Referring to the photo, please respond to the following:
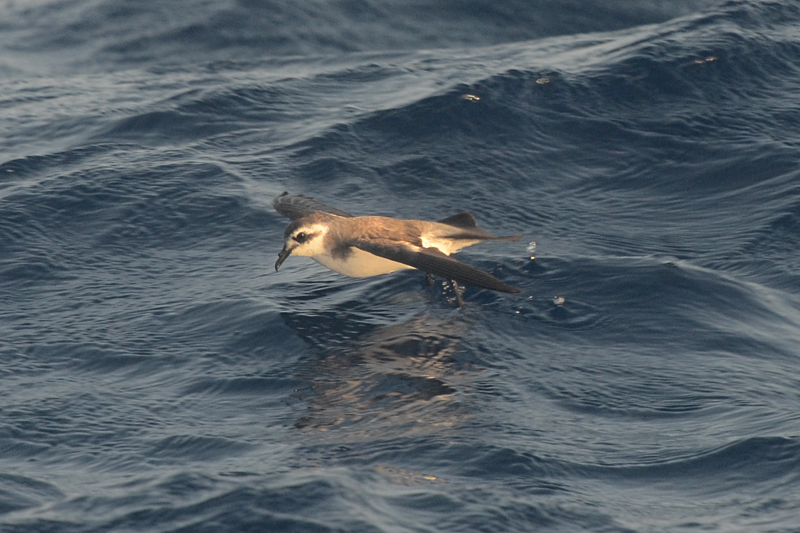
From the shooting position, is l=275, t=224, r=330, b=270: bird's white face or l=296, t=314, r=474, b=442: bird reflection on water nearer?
l=296, t=314, r=474, b=442: bird reflection on water

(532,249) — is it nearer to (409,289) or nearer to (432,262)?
(409,289)

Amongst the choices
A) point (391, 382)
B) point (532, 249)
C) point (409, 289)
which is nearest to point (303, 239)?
point (409, 289)

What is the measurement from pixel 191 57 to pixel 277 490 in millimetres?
13455

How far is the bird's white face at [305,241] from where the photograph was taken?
995 cm

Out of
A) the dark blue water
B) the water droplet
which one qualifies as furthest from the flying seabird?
the water droplet

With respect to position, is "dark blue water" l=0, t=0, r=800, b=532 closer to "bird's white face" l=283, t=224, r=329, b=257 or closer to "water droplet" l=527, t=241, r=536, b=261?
"water droplet" l=527, t=241, r=536, b=261

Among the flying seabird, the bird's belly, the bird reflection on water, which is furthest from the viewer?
the bird's belly

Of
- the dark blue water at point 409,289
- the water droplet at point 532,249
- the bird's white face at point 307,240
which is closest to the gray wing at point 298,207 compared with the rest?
the dark blue water at point 409,289

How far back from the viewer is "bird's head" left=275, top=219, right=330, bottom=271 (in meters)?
9.95

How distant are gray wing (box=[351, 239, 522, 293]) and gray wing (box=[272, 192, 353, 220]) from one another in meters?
1.45

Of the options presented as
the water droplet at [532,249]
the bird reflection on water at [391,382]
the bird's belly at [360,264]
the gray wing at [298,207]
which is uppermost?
the gray wing at [298,207]

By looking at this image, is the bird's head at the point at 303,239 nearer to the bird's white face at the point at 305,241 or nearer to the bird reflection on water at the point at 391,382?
the bird's white face at the point at 305,241

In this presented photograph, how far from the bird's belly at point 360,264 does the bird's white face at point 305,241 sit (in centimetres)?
15

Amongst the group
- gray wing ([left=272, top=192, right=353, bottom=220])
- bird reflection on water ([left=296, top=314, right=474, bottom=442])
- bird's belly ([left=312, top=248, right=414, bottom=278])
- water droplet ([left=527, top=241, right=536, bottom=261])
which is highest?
gray wing ([left=272, top=192, right=353, bottom=220])
